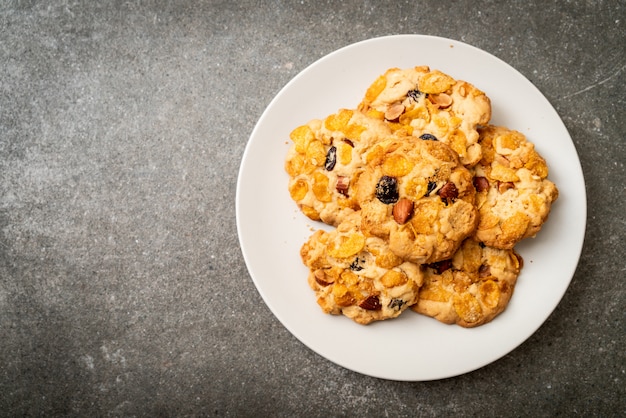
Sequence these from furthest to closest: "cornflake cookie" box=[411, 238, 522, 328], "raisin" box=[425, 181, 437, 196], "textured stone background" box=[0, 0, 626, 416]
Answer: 1. "textured stone background" box=[0, 0, 626, 416]
2. "cornflake cookie" box=[411, 238, 522, 328]
3. "raisin" box=[425, 181, 437, 196]

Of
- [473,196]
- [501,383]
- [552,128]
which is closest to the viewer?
[473,196]

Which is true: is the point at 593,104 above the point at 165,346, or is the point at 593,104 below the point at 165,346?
above

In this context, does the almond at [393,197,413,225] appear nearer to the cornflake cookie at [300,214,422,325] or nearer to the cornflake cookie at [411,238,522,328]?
the cornflake cookie at [300,214,422,325]

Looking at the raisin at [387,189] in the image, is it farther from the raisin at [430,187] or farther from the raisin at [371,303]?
the raisin at [371,303]

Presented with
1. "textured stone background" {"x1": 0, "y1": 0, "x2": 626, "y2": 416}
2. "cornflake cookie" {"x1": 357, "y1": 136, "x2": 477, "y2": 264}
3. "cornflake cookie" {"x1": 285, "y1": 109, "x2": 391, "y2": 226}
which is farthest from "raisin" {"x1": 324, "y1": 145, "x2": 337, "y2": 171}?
"textured stone background" {"x1": 0, "y1": 0, "x2": 626, "y2": 416}

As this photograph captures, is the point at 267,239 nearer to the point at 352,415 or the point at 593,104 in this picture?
the point at 352,415

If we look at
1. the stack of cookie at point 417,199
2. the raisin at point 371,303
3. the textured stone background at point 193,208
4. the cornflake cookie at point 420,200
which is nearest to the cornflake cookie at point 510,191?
the stack of cookie at point 417,199

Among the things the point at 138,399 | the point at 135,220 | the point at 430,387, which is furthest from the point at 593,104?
the point at 138,399
